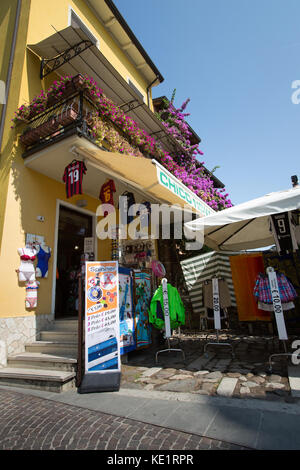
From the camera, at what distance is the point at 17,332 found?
5.16 m

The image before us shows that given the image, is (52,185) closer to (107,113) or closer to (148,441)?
(107,113)

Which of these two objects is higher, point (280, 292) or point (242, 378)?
point (280, 292)

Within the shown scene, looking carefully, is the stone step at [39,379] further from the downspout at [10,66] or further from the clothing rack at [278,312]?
the downspout at [10,66]

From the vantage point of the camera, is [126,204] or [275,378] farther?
[126,204]

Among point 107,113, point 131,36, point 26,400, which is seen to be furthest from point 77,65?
point 26,400

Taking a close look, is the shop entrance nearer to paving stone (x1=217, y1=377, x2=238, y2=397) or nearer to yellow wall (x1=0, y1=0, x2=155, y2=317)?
yellow wall (x1=0, y1=0, x2=155, y2=317)

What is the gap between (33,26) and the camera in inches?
271

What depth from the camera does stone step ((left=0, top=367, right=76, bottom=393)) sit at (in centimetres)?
374

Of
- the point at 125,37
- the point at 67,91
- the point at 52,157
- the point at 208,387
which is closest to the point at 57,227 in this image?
the point at 52,157

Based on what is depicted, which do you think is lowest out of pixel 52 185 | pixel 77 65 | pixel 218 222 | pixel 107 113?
pixel 218 222

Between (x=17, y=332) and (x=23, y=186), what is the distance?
3337 millimetres

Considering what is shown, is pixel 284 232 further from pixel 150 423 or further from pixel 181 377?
pixel 150 423

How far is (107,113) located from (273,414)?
22.4ft

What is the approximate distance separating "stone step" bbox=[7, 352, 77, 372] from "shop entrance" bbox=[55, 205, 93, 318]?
2.73 m
